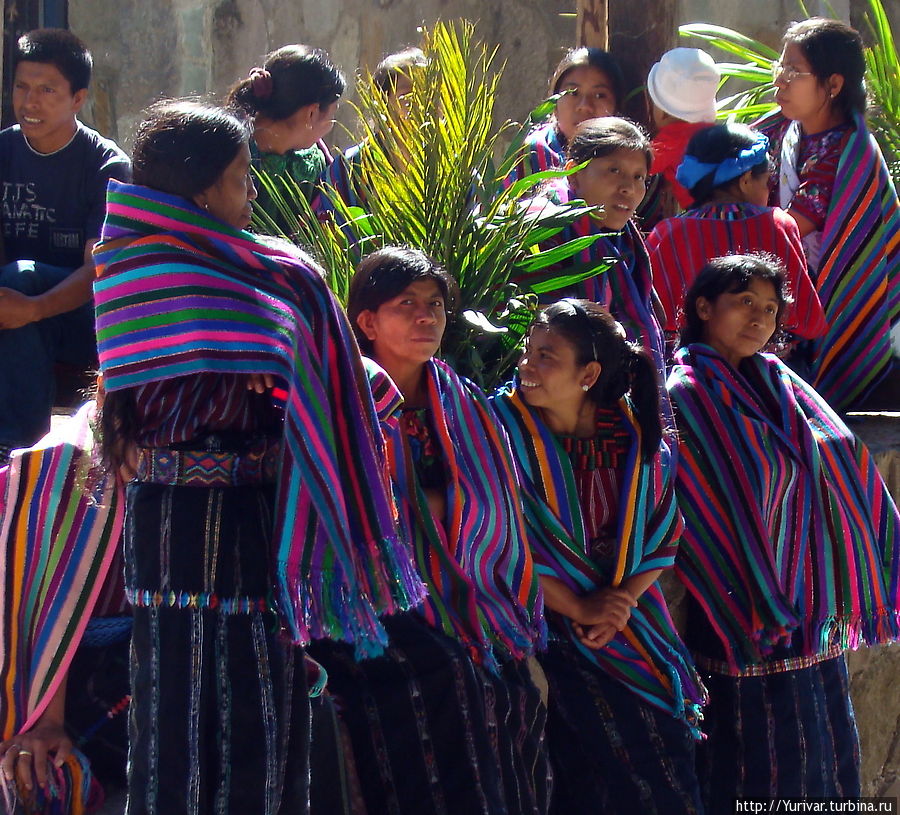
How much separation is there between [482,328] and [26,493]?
127 cm

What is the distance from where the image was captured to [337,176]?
4.82 m

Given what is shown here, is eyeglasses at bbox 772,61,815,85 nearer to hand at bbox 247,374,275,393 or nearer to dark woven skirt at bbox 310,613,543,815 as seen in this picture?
dark woven skirt at bbox 310,613,543,815

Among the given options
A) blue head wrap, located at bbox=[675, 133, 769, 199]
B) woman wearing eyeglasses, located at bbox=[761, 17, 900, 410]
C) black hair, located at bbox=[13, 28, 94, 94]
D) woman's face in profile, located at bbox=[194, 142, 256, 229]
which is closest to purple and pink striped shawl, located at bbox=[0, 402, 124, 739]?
woman's face in profile, located at bbox=[194, 142, 256, 229]

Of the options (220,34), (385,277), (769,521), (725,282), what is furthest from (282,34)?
(769,521)

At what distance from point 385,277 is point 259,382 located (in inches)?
29.4

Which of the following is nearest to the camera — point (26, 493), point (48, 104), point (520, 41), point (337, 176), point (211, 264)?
point (211, 264)

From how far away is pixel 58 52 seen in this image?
4363 mm

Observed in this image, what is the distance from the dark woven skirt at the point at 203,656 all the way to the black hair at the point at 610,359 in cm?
113

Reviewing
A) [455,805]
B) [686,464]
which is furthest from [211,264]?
[686,464]

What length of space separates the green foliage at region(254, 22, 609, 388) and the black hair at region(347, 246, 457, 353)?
13.1 inches

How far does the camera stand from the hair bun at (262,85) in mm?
4527

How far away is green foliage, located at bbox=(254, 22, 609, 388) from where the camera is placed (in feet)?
11.9

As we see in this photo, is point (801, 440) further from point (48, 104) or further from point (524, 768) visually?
point (48, 104)

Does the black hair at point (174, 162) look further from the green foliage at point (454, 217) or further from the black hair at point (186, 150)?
the green foliage at point (454, 217)
